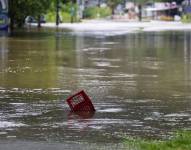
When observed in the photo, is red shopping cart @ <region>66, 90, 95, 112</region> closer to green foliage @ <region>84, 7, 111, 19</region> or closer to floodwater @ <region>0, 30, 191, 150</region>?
floodwater @ <region>0, 30, 191, 150</region>

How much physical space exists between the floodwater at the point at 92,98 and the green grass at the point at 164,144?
17cm

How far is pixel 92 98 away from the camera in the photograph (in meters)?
12.9

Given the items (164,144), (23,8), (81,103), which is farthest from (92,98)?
(23,8)

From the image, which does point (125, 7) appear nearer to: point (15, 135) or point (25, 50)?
point (25, 50)

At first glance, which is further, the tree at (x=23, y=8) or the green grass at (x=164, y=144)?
the tree at (x=23, y=8)

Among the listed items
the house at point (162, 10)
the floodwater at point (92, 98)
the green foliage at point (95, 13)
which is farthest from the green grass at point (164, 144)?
the house at point (162, 10)

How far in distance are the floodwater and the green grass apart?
0.17m

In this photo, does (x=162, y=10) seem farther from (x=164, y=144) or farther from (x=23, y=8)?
(x=164, y=144)

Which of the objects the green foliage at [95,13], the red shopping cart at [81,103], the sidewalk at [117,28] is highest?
the green foliage at [95,13]

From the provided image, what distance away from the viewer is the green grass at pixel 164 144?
26.2 feet

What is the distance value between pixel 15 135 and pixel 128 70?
391 inches

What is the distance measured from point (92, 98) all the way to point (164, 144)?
15.6 ft

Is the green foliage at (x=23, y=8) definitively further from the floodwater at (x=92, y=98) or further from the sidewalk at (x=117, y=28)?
the floodwater at (x=92, y=98)

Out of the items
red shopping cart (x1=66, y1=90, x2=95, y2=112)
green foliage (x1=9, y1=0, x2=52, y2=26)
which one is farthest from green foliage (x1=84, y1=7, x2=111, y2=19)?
red shopping cart (x1=66, y1=90, x2=95, y2=112)
